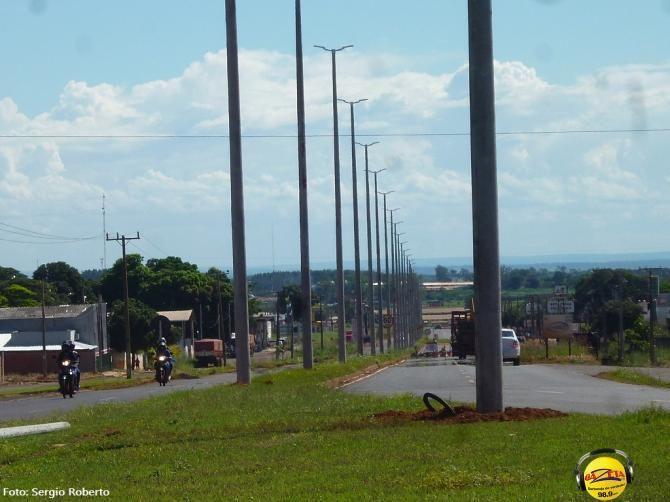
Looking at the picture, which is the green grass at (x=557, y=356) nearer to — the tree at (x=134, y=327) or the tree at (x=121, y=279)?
the tree at (x=134, y=327)

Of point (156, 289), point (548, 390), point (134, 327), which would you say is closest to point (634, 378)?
point (548, 390)

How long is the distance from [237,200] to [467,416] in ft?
46.4

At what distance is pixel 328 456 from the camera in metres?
12.2

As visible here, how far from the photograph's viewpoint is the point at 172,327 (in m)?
95.2

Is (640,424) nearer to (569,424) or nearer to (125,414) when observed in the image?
(569,424)

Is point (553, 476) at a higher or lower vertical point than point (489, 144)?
lower

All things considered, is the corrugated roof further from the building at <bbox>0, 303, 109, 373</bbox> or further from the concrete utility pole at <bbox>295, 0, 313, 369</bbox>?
the concrete utility pole at <bbox>295, 0, 313, 369</bbox>

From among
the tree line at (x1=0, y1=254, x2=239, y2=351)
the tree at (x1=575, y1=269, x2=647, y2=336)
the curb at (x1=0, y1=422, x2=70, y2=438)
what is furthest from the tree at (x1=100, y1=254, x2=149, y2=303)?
the curb at (x1=0, y1=422, x2=70, y2=438)

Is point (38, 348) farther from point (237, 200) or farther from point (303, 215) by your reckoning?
point (237, 200)

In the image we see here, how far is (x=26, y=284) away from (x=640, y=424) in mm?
102787

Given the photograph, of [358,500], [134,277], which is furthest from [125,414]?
[134,277]

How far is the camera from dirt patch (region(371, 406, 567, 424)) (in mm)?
15500

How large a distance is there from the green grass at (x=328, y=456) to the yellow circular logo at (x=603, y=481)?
2.34 ft

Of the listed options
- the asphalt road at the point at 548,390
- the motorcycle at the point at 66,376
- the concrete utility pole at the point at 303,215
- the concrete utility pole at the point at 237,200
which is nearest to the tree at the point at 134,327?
the concrete utility pole at the point at 303,215
